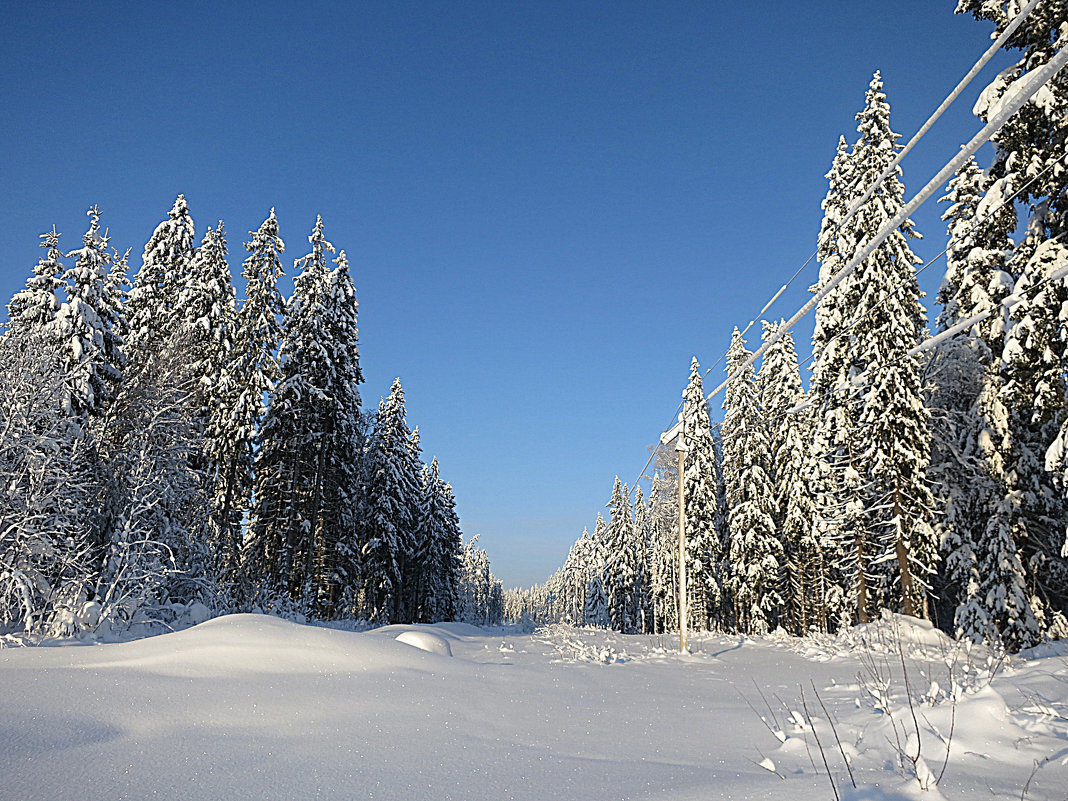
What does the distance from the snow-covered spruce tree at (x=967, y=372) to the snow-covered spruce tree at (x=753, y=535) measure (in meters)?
8.99

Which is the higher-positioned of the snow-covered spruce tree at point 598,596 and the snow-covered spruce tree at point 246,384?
the snow-covered spruce tree at point 246,384

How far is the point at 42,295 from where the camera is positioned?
18703 mm

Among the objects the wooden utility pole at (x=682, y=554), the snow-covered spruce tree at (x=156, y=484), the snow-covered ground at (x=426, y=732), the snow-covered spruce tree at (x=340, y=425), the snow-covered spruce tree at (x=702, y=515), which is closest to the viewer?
the snow-covered ground at (x=426, y=732)

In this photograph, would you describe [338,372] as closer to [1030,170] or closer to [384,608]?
[384,608]

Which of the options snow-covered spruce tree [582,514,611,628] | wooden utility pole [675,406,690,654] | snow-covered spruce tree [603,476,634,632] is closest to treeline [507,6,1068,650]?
wooden utility pole [675,406,690,654]

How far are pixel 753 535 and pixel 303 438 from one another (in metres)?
20.9

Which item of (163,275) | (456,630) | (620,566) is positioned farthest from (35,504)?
(620,566)

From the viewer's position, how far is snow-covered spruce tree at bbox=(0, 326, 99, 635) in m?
11.6

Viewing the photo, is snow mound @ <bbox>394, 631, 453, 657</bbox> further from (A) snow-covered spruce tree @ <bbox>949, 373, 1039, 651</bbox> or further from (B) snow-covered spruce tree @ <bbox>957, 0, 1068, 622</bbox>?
(A) snow-covered spruce tree @ <bbox>949, 373, 1039, 651</bbox>

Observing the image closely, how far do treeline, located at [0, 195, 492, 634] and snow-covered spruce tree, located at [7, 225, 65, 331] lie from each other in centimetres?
7

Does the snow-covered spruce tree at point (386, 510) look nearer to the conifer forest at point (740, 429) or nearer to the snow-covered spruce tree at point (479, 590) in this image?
the conifer forest at point (740, 429)

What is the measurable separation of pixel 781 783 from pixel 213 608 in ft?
63.1

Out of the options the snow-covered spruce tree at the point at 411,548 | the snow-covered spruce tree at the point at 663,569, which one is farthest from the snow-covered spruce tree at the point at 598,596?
the snow-covered spruce tree at the point at 411,548

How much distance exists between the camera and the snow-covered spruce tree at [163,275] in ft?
79.1
